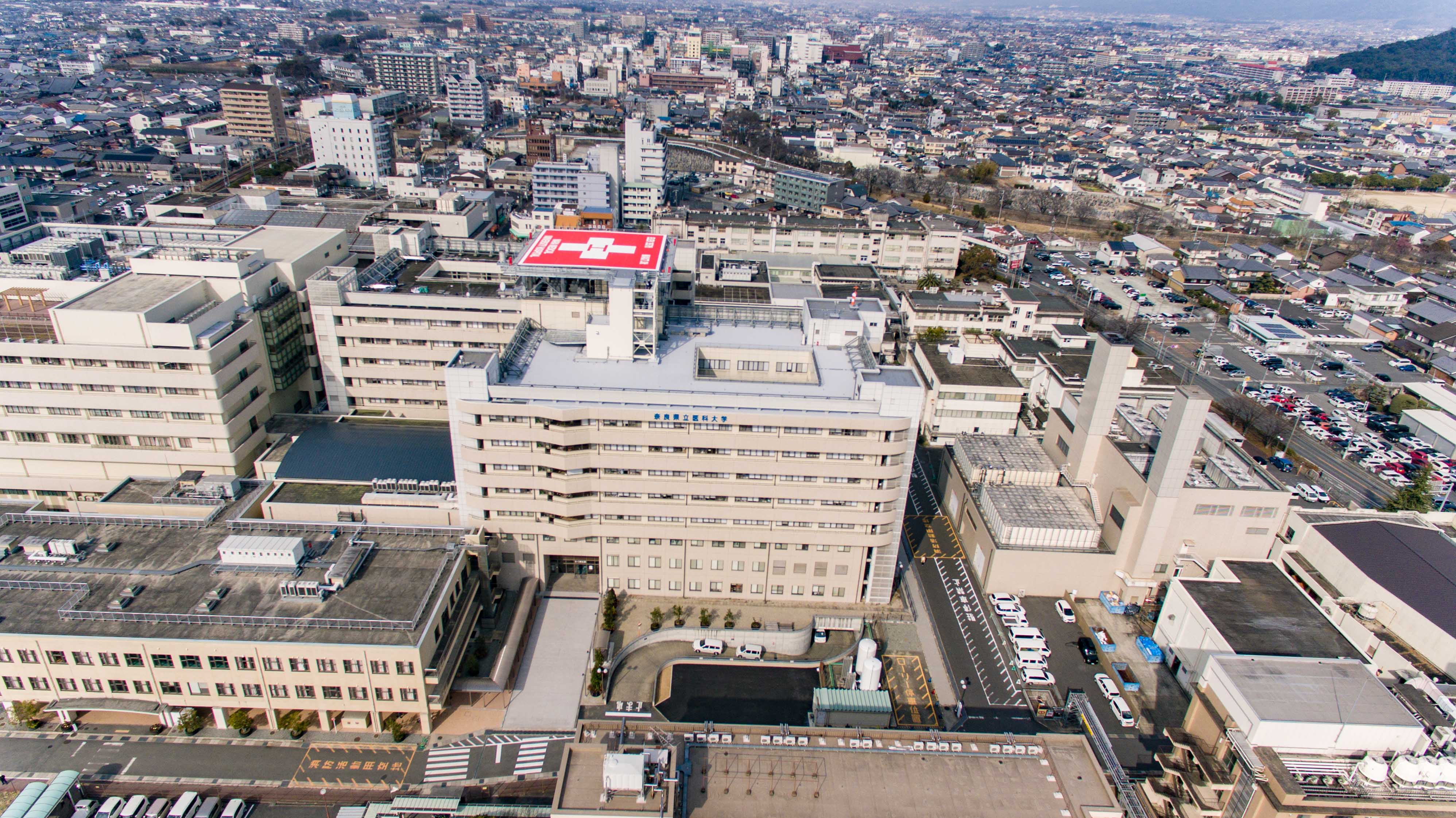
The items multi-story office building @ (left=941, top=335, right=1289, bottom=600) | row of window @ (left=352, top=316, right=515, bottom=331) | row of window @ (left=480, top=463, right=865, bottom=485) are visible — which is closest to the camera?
row of window @ (left=480, top=463, right=865, bottom=485)

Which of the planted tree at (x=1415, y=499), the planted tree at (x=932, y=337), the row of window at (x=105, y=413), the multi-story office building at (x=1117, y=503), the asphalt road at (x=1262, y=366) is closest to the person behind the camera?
the multi-story office building at (x=1117, y=503)

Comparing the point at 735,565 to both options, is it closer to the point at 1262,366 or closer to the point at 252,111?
the point at 1262,366

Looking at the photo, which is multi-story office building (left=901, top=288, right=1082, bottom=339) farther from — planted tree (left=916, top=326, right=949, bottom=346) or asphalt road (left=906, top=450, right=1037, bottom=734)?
asphalt road (left=906, top=450, right=1037, bottom=734)

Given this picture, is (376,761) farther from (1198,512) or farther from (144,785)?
(1198,512)

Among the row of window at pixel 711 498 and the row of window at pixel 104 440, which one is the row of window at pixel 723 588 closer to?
the row of window at pixel 711 498

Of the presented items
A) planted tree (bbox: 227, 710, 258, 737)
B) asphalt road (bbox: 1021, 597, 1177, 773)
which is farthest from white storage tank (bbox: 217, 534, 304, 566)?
asphalt road (bbox: 1021, 597, 1177, 773)

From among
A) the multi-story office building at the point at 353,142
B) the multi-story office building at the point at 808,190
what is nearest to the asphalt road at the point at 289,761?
the multi-story office building at the point at 808,190

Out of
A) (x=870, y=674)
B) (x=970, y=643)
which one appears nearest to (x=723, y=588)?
(x=870, y=674)
